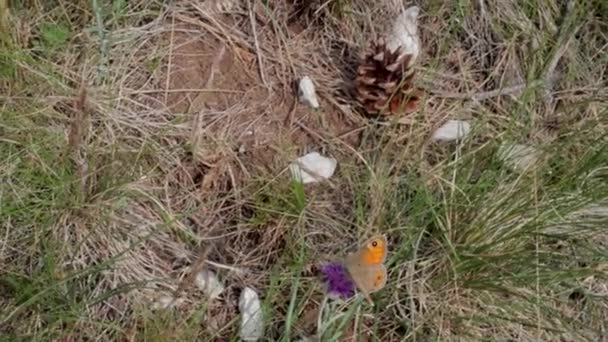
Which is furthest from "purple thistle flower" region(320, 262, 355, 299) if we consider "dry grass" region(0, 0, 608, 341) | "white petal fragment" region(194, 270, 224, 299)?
"white petal fragment" region(194, 270, 224, 299)

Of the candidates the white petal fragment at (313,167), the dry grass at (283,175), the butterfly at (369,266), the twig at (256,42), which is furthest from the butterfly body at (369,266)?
the twig at (256,42)

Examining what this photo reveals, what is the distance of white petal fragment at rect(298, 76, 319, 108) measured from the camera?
1.99 metres

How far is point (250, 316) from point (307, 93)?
0.51 meters

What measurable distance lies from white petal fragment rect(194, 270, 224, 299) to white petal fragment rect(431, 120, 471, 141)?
0.53m

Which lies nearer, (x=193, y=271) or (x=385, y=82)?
(x=193, y=271)

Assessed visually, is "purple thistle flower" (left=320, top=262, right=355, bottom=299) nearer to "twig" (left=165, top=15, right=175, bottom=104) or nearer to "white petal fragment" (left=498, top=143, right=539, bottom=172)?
"white petal fragment" (left=498, top=143, right=539, bottom=172)

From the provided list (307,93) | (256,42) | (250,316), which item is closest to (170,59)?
(256,42)

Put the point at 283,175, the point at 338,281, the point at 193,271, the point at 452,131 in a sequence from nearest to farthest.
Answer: the point at 193,271 → the point at 338,281 → the point at 283,175 → the point at 452,131

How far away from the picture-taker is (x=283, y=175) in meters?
1.86

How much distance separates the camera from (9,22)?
1.90m

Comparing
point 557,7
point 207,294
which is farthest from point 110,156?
point 557,7

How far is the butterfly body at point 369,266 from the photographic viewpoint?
4.97 feet

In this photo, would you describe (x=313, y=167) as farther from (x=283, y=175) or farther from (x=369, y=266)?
(x=369, y=266)

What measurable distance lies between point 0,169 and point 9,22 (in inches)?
12.7
